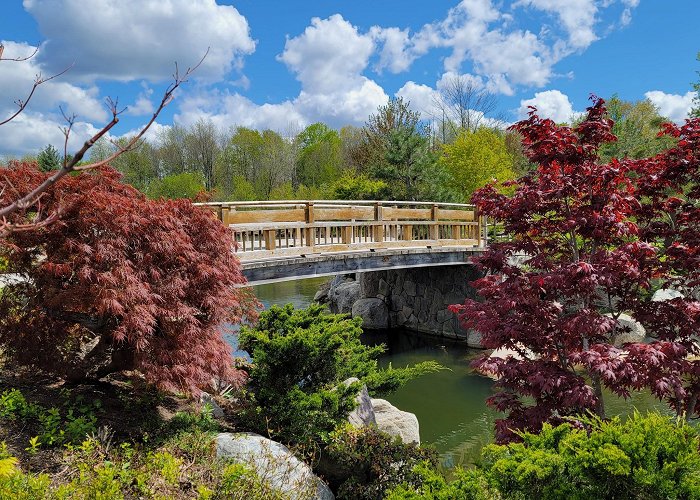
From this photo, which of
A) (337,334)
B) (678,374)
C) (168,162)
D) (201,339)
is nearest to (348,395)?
(337,334)

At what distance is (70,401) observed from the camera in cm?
461

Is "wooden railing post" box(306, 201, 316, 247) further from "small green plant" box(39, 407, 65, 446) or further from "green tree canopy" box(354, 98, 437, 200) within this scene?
"green tree canopy" box(354, 98, 437, 200)

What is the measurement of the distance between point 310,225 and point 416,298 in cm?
701

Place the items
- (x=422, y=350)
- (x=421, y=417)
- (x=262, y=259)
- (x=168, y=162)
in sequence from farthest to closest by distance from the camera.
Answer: (x=168, y=162)
(x=422, y=350)
(x=421, y=417)
(x=262, y=259)

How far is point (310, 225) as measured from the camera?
8727 millimetres

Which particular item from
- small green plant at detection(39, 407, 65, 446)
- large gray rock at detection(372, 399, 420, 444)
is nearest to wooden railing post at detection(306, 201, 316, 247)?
large gray rock at detection(372, 399, 420, 444)

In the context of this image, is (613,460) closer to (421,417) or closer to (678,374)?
(678,374)

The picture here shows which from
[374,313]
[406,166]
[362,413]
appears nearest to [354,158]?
[406,166]

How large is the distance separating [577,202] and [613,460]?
280 centimetres

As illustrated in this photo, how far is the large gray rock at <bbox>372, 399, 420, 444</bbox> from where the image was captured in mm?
5836

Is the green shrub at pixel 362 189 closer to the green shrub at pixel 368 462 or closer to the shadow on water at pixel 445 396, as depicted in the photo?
the shadow on water at pixel 445 396

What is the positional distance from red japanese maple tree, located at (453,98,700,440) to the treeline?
10928 millimetres

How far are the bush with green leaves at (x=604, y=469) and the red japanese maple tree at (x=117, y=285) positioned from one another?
240cm

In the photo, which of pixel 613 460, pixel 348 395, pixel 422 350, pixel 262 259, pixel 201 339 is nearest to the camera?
pixel 613 460
